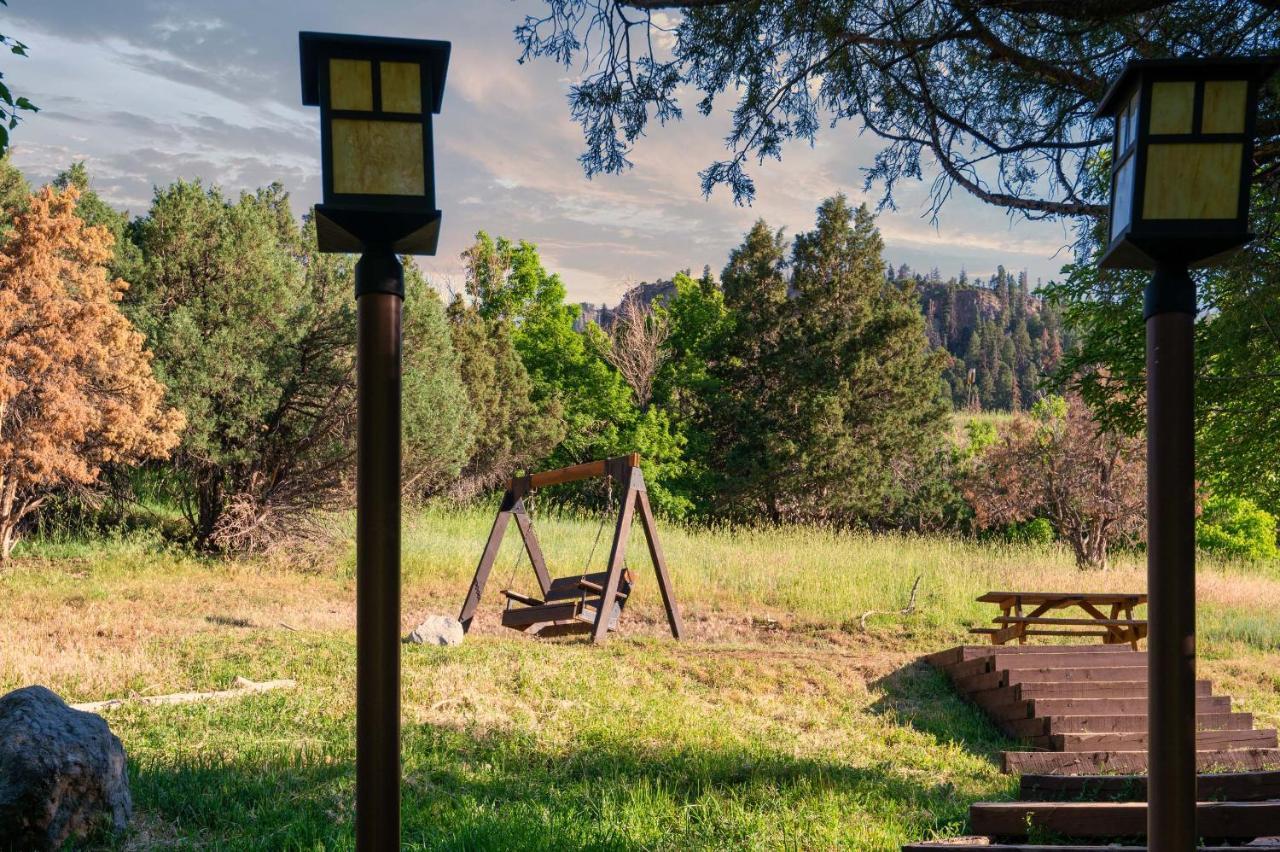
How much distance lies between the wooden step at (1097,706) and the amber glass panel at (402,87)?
22.0 feet

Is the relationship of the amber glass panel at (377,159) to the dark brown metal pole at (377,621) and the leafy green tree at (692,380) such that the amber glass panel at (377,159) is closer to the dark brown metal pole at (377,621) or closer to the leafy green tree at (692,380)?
the dark brown metal pole at (377,621)

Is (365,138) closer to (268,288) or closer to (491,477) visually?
(268,288)

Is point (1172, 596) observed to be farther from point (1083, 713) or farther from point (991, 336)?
point (991, 336)

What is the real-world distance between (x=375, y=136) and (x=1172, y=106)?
223 cm

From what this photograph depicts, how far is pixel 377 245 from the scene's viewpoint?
285 centimetres

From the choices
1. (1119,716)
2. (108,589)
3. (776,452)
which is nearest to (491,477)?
(776,452)

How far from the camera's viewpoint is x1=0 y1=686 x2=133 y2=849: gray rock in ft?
13.2

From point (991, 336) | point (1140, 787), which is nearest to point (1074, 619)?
point (1140, 787)

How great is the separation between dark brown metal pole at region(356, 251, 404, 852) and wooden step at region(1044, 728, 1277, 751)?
6074 mm

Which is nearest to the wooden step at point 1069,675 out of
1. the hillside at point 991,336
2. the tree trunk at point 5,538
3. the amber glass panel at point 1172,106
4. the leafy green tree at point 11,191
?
the amber glass panel at point 1172,106

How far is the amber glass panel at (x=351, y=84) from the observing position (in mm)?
2822

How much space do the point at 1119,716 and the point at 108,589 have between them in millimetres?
10602

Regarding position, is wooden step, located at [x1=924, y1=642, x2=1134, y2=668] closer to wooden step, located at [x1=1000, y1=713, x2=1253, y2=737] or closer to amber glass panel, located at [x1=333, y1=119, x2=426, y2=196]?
wooden step, located at [x1=1000, y1=713, x2=1253, y2=737]

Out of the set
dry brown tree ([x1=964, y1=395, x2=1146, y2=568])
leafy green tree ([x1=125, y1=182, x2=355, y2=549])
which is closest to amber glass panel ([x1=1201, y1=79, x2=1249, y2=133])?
leafy green tree ([x1=125, y1=182, x2=355, y2=549])
